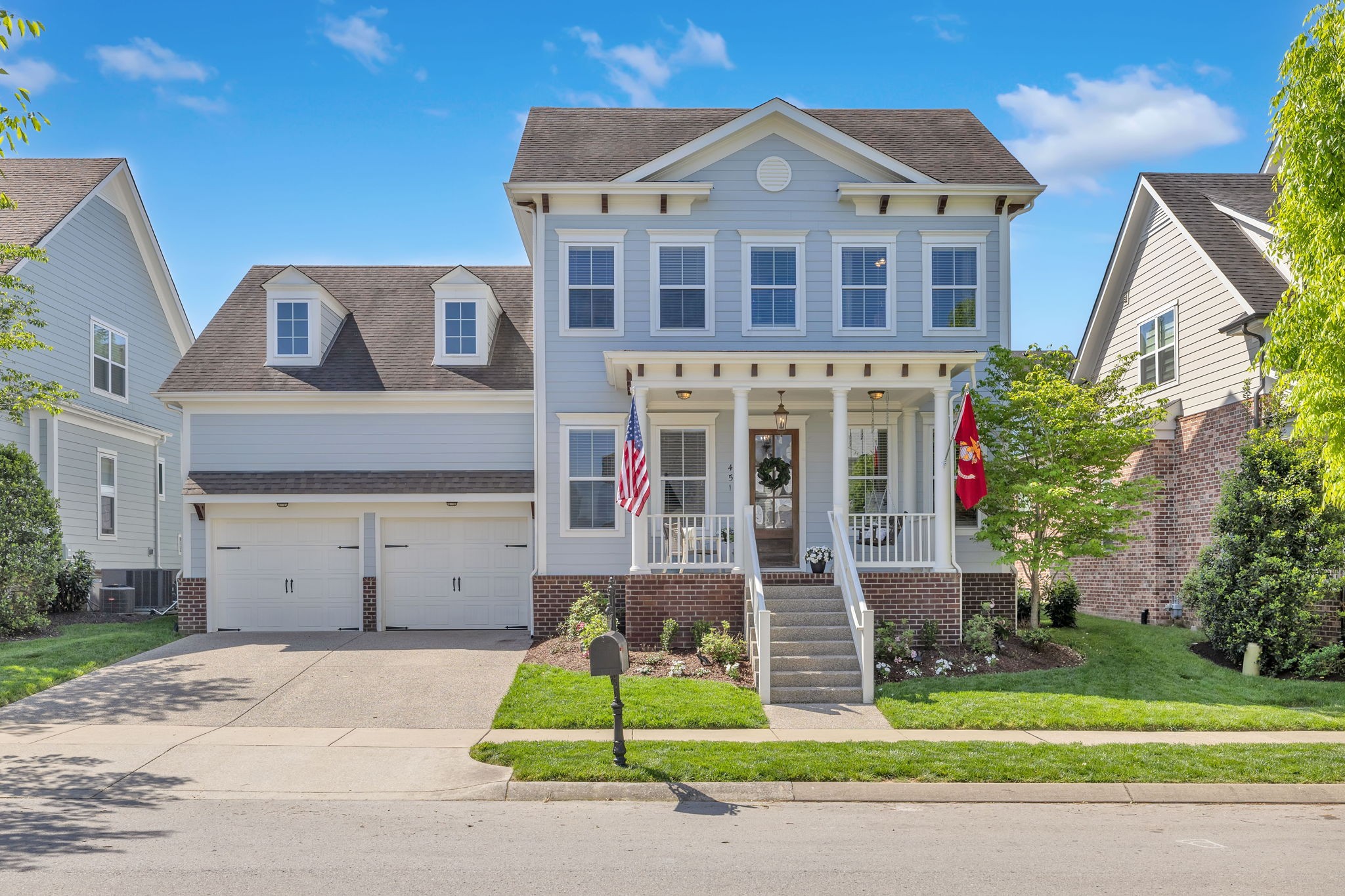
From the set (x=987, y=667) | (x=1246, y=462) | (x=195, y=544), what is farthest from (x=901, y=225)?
(x=195, y=544)

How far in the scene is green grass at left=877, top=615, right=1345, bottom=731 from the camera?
10922mm

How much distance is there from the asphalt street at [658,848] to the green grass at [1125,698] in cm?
266

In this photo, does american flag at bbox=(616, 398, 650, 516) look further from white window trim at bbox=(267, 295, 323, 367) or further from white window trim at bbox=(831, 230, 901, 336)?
white window trim at bbox=(267, 295, 323, 367)

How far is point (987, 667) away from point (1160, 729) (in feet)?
10.3

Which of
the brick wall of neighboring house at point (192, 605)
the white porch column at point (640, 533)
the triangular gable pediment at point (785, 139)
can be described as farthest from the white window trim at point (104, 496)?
the triangular gable pediment at point (785, 139)

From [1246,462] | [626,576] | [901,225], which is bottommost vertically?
[626,576]

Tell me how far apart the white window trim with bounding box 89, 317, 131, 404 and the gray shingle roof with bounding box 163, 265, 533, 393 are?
3.98 m

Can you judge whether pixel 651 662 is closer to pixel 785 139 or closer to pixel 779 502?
pixel 779 502

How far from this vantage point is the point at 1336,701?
12.0 meters

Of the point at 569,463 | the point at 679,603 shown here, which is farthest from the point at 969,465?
the point at 569,463

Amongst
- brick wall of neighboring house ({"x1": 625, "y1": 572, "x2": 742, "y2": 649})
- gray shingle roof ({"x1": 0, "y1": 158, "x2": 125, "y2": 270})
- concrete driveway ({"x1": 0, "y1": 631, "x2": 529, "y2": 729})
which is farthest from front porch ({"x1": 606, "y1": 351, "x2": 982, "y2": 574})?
gray shingle roof ({"x1": 0, "y1": 158, "x2": 125, "y2": 270})

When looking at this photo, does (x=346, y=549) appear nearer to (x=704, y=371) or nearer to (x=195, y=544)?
(x=195, y=544)

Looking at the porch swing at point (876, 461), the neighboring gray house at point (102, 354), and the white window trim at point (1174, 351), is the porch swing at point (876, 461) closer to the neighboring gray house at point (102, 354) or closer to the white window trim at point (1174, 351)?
the white window trim at point (1174, 351)

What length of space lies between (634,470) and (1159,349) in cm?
1156
